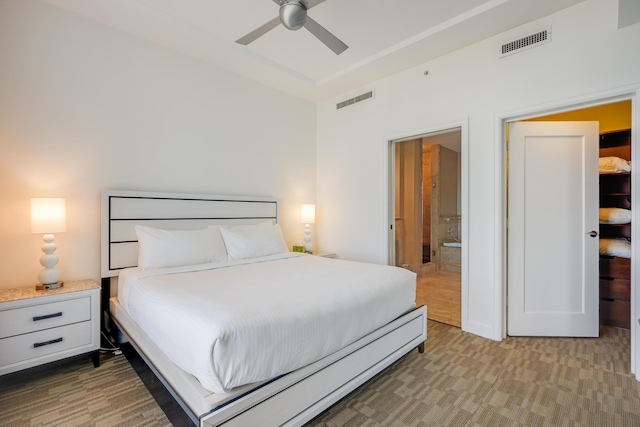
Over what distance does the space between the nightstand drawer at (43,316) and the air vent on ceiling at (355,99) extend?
11.9 ft

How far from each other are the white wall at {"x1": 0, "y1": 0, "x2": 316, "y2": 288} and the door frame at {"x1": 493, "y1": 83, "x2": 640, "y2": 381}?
2.81 metres

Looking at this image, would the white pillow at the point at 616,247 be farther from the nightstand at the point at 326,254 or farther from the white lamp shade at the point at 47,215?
the white lamp shade at the point at 47,215

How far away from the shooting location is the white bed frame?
1.34m

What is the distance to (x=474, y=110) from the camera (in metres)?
3.00

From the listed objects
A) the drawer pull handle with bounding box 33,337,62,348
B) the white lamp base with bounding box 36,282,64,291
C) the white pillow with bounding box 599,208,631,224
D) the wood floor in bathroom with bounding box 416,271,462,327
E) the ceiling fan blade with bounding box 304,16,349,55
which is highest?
the ceiling fan blade with bounding box 304,16,349,55

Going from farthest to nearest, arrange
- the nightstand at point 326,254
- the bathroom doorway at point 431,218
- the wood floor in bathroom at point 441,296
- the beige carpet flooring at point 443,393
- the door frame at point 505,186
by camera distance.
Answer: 1. the bathroom doorway at point 431,218
2. the nightstand at point 326,254
3. the wood floor in bathroom at point 441,296
4. the door frame at point 505,186
5. the beige carpet flooring at point 443,393

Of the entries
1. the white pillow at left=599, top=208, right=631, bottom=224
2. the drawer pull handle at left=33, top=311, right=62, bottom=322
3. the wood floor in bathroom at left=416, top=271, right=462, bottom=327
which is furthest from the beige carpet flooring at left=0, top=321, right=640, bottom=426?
the white pillow at left=599, top=208, right=631, bottom=224

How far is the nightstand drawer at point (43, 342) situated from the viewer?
201cm

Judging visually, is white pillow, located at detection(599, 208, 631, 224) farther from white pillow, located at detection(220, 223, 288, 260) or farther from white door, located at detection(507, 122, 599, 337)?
white pillow, located at detection(220, 223, 288, 260)

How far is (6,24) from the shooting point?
7.70 ft

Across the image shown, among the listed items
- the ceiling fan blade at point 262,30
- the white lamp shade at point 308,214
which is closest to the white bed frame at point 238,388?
the white lamp shade at point 308,214

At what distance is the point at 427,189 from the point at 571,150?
3.46 metres

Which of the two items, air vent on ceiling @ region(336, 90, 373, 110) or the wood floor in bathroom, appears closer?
the wood floor in bathroom

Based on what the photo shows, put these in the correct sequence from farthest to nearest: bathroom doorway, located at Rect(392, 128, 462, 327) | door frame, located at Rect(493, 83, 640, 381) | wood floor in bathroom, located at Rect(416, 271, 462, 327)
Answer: bathroom doorway, located at Rect(392, 128, 462, 327)
wood floor in bathroom, located at Rect(416, 271, 462, 327)
door frame, located at Rect(493, 83, 640, 381)
